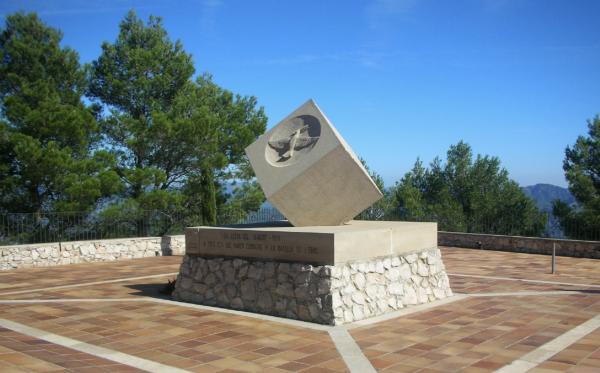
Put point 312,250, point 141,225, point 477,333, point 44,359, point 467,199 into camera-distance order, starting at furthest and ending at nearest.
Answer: point 467,199, point 141,225, point 312,250, point 477,333, point 44,359

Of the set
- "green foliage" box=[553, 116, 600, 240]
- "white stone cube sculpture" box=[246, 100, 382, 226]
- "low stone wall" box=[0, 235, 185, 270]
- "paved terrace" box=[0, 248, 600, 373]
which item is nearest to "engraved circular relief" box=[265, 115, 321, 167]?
"white stone cube sculpture" box=[246, 100, 382, 226]

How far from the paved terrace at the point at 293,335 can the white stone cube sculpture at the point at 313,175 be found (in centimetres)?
211

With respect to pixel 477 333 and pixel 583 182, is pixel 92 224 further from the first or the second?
pixel 583 182

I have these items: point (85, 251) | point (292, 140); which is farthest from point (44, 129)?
point (292, 140)

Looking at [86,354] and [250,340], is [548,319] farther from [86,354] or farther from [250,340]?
[86,354]

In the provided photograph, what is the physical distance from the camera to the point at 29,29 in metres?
20.5

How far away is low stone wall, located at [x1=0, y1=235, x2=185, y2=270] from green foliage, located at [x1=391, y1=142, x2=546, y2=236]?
353 inches

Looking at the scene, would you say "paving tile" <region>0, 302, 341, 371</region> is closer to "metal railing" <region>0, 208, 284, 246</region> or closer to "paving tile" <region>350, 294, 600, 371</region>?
"paving tile" <region>350, 294, 600, 371</region>

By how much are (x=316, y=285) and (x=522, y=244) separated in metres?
12.9

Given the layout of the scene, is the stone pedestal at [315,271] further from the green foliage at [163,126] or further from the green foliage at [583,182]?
the green foliage at [583,182]

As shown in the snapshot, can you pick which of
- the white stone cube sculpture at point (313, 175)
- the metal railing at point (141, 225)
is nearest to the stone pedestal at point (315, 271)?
the white stone cube sculpture at point (313, 175)

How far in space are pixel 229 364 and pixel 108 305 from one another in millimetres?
4355

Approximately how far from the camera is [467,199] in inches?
1201

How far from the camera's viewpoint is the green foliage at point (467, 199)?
70.4 ft
